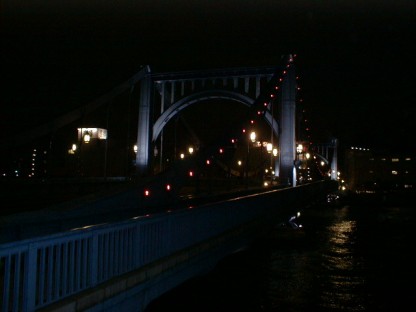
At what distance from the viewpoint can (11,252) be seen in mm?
5066

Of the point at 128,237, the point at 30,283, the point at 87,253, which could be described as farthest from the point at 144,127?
the point at 30,283

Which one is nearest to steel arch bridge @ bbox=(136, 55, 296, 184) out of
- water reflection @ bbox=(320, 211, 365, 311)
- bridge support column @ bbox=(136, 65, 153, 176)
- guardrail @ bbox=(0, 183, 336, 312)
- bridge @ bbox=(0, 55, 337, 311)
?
bridge support column @ bbox=(136, 65, 153, 176)

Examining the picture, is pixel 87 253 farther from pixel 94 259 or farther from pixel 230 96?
pixel 230 96

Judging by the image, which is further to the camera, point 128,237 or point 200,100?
point 200,100

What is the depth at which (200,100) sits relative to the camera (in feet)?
184

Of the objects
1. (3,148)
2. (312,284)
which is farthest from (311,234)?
(3,148)

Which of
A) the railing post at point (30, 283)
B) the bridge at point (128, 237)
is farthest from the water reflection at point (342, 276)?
the railing post at point (30, 283)

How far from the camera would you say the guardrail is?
5.28 meters


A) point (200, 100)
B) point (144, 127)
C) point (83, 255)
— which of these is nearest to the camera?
point (83, 255)

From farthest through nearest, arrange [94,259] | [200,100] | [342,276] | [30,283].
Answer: [200,100] < [342,276] < [94,259] < [30,283]

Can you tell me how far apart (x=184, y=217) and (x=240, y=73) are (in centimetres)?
4299

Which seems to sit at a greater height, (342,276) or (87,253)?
(87,253)

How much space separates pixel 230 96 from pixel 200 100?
486 cm

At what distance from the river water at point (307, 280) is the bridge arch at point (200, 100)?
2920cm
